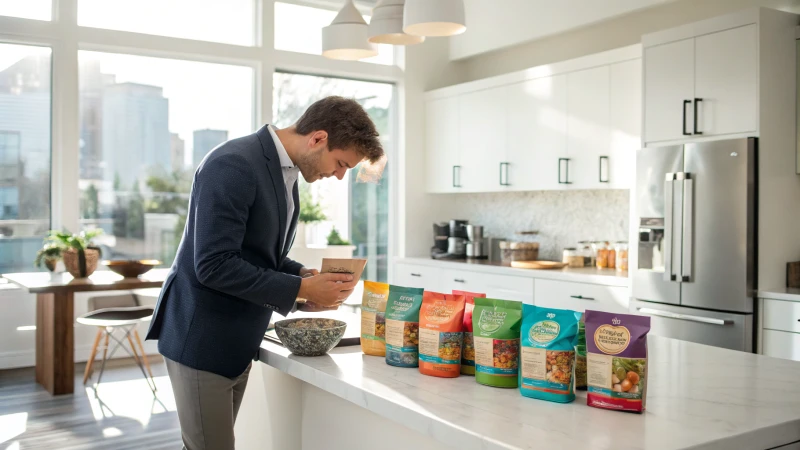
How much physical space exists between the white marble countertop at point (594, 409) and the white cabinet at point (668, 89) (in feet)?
7.95

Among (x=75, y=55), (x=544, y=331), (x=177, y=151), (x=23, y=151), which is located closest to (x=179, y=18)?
(x=75, y=55)

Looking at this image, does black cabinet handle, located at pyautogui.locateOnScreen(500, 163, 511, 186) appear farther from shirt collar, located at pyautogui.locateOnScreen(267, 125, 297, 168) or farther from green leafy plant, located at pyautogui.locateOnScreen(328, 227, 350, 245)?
shirt collar, located at pyautogui.locateOnScreen(267, 125, 297, 168)

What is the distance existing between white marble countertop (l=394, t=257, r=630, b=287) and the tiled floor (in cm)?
243

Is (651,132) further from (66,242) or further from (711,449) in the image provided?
(66,242)

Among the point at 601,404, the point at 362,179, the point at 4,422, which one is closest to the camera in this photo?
the point at 601,404

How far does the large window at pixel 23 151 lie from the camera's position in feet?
18.2

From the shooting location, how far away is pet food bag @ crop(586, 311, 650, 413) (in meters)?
1.52

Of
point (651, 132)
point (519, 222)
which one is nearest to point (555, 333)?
point (651, 132)

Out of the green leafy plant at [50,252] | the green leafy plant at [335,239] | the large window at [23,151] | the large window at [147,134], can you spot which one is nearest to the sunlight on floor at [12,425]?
the green leafy plant at [50,252]

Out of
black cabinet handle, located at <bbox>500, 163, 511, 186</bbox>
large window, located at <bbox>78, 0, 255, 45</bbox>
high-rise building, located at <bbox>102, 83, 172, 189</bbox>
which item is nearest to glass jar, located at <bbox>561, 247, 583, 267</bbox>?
black cabinet handle, located at <bbox>500, 163, 511, 186</bbox>

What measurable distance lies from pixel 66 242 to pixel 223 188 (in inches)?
147

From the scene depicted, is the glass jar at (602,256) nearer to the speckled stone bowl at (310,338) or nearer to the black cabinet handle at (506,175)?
the black cabinet handle at (506,175)

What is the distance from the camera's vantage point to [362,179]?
7.54 feet

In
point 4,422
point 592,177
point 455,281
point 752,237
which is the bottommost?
point 4,422
